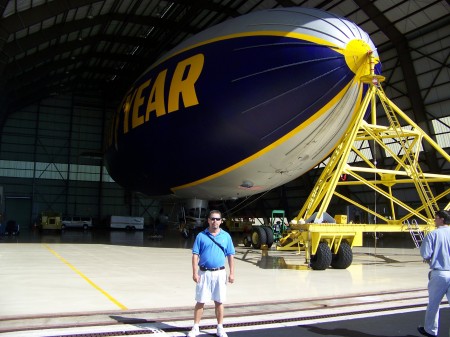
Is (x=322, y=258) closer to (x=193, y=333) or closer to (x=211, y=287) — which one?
(x=211, y=287)

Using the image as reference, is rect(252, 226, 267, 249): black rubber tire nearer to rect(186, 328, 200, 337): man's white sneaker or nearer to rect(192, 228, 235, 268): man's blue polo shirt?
rect(192, 228, 235, 268): man's blue polo shirt

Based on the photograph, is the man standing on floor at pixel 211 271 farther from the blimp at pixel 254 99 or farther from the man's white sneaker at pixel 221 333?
the blimp at pixel 254 99

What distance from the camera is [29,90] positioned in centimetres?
4931

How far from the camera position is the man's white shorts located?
5.95 meters

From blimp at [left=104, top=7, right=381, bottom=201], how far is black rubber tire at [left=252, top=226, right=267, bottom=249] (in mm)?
2503

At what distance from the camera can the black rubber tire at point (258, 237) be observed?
68.6 feet

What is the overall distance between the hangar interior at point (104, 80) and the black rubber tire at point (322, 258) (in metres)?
7.58

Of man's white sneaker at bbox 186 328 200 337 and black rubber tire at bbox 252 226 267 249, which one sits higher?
black rubber tire at bbox 252 226 267 249

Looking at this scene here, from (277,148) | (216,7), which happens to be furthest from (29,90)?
(277,148)

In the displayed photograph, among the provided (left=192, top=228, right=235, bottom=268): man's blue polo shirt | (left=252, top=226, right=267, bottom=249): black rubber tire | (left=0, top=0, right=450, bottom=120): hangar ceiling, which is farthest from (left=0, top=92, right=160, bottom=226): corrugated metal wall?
(left=192, top=228, right=235, bottom=268): man's blue polo shirt

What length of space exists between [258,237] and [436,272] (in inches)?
600

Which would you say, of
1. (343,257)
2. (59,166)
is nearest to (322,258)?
(343,257)

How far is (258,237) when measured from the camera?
2112 centimetres

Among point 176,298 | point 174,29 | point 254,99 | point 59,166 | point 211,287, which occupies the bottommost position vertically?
point 176,298
